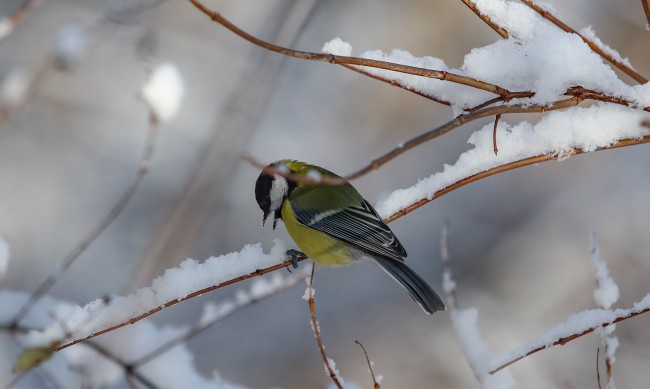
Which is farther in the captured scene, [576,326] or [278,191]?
[278,191]

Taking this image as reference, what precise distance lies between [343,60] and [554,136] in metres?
0.54

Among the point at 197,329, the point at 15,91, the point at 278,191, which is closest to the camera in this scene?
the point at 15,91

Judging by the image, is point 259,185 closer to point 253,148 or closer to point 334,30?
point 253,148

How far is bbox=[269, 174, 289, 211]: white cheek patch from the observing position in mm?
3396

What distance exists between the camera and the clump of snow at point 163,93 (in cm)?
144

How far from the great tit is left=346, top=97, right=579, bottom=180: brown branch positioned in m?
1.56

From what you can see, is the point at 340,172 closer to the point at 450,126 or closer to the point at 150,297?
the point at 150,297

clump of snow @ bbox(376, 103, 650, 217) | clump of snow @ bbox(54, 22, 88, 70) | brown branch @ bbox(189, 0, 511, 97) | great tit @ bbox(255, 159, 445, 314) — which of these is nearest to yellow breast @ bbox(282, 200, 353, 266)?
great tit @ bbox(255, 159, 445, 314)

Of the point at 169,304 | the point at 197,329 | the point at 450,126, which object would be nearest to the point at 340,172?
the point at 197,329

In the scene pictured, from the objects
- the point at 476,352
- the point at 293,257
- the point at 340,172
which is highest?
the point at 340,172

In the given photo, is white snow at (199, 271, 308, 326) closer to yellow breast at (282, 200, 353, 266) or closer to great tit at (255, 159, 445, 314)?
great tit at (255, 159, 445, 314)

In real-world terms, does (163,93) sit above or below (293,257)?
below

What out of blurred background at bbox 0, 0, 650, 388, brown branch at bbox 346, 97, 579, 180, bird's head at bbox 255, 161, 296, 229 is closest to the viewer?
brown branch at bbox 346, 97, 579, 180

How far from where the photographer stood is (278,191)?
3404mm
